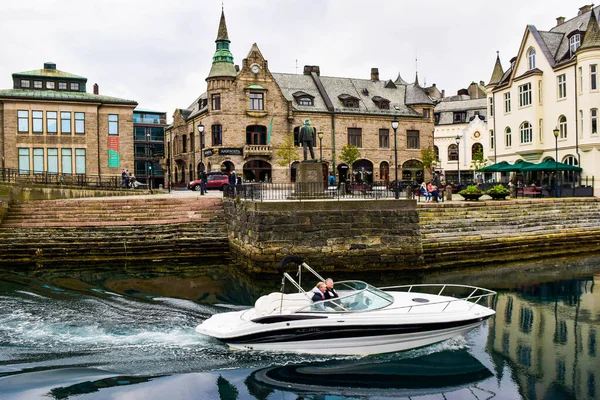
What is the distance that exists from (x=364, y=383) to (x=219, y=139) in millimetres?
37271

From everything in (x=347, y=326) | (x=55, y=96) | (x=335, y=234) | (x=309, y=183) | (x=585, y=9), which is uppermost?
(x=585, y=9)

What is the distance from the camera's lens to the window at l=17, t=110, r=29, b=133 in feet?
123

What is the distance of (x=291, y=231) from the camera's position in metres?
20.6

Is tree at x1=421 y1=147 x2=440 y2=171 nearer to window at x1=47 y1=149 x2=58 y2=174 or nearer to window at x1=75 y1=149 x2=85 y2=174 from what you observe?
window at x1=75 y1=149 x2=85 y2=174

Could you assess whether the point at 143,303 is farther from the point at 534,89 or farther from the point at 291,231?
the point at 534,89

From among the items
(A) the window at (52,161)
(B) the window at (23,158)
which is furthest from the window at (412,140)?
(B) the window at (23,158)

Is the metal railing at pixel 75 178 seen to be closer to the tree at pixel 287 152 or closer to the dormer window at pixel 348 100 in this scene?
the tree at pixel 287 152

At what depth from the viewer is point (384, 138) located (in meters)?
51.3

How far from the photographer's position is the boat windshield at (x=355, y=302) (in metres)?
11.0

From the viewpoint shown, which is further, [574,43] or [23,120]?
[23,120]

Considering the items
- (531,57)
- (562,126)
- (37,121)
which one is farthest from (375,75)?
(37,121)

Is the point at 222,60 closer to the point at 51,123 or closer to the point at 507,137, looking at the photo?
the point at 51,123

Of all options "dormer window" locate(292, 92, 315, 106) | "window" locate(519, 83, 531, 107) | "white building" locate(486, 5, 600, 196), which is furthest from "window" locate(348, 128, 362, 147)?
"window" locate(519, 83, 531, 107)

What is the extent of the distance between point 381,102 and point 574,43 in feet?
60.5
